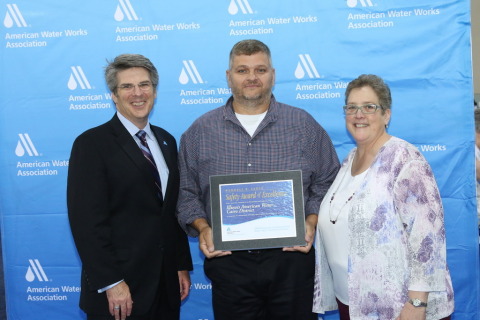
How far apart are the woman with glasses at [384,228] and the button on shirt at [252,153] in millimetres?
322

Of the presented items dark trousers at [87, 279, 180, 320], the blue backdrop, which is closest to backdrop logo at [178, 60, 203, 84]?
the blue backdrop

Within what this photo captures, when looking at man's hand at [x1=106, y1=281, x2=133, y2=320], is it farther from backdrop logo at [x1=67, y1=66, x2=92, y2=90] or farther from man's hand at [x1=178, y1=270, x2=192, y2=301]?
backdrop logo at [x1=67, y1=66, x2=92, y2=90]

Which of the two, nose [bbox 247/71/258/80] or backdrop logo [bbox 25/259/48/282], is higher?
nose [bbox 247/71/258/80]

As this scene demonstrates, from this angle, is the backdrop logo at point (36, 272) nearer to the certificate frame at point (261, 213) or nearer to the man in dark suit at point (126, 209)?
the man in dark suit at point (126, 209)

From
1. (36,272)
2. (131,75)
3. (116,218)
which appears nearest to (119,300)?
(116,218)

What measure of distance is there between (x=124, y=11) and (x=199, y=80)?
807 mm

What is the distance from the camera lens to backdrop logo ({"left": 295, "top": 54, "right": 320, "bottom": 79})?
11.5ft

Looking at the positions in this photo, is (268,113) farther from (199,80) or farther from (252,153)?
(199,80)

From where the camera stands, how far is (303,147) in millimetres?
2578

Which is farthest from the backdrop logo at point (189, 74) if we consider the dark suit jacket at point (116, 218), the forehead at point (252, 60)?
the dark suit jacket at point (116, 218)

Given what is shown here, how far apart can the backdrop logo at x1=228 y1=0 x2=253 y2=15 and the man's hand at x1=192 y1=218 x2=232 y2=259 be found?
1.79 m

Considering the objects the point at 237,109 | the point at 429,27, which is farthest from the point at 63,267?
the point at 429,27

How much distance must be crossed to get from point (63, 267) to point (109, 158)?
1.92 m

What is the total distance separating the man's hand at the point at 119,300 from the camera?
2.31m
